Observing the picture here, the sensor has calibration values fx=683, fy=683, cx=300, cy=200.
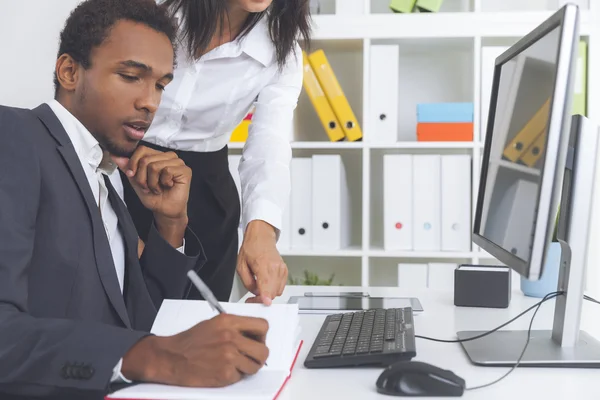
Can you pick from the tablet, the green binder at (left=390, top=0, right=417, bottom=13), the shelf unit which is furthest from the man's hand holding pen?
the green binder at (left=390, top=0, right=417, bottom=13)

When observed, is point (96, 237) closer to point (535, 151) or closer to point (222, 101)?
point (535, 151)

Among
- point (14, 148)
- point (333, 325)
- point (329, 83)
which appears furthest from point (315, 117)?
point (14, 148)

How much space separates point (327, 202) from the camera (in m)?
2.64

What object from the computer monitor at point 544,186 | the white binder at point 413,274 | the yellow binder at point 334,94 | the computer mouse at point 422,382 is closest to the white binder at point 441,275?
the white binder at point 413,274

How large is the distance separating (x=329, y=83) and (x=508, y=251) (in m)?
1.71

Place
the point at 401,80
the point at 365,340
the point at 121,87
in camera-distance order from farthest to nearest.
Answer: the point at 401,80
the point at 121,87
the point at 365,340

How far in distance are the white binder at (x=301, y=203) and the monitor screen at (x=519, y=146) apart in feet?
4.38

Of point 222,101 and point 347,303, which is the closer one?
point 347,303

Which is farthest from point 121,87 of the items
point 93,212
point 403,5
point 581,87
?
point 581,87

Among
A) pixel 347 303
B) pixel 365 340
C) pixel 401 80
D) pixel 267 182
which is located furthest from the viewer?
pixel 401 80

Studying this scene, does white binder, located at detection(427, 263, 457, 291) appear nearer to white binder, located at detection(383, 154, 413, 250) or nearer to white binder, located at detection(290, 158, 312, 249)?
white binder, located at detection(383, 154, 413, 250)

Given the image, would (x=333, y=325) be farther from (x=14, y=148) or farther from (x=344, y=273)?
(x=344, y=273)

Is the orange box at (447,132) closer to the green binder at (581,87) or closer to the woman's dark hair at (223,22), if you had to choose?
the green binder at (581,87)

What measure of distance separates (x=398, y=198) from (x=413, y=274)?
0.30m
